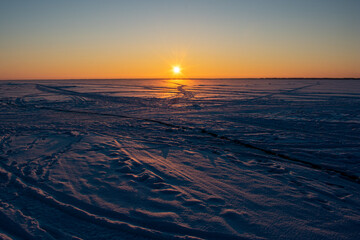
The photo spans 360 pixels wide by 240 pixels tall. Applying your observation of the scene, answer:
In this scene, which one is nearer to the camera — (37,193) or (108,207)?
(108,207)

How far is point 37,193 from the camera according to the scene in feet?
10.9

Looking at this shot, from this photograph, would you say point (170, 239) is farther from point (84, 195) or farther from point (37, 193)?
point (37, 193)

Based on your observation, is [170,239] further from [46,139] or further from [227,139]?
[46,139]

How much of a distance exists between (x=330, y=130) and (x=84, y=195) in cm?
738

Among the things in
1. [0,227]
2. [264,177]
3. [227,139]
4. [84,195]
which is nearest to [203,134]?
[227,139]

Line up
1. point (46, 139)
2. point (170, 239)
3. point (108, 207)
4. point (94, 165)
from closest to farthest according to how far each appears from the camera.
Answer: point (170, 239) < point (108, 207) < point (94, 165) < point (46, 139)

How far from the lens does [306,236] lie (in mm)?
2504

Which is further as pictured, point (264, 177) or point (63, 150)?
point (63, 150)

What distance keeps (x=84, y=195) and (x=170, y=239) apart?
1.56 meters

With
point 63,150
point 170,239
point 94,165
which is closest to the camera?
point 170,239

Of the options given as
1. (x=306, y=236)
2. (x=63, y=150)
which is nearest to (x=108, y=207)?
(x=306, y=236)

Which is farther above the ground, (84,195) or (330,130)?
(330,130)

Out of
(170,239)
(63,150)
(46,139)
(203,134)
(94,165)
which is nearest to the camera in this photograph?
(170,239)

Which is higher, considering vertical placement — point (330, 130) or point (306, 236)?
point (330, 130)
